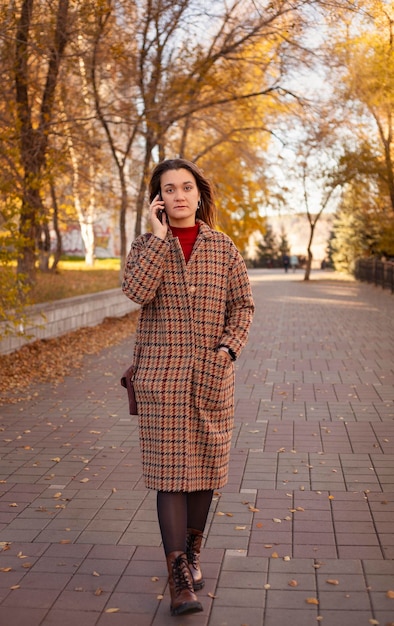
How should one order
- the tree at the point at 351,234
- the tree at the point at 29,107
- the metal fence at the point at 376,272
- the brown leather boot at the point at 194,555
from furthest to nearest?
the tree at the point at 351,234
the metal fence at the point at 376,272
the tree at the point at 29,107
the brown leather boot at the point at 194,555

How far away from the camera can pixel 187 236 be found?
14.0ft

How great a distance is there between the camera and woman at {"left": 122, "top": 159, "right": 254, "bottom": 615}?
13.3 feet

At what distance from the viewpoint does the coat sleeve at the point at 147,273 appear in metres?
4.04

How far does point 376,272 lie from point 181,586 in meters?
34.6

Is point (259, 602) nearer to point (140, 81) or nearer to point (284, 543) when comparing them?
point (284, 543)

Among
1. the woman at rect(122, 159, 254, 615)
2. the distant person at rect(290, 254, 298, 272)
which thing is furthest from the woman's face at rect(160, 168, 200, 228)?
the distant person at rect(290, 254, 298, 272)

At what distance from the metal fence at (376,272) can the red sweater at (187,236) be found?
92.7 ft

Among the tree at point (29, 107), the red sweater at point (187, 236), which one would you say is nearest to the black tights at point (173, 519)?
the red sweater at point (187, 236)

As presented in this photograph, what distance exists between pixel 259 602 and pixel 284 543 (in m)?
0.85

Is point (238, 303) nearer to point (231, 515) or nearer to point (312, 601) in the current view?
point (312, 601)

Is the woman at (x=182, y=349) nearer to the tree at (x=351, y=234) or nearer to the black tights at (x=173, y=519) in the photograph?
the black tights at (x=173, y=519)

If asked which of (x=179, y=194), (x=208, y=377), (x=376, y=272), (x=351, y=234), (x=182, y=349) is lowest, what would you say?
(x=376, y=272)

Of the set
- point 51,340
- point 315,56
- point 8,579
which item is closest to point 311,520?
point 8,579

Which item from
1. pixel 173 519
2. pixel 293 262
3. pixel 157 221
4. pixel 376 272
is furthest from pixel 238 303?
pixel 293 262
